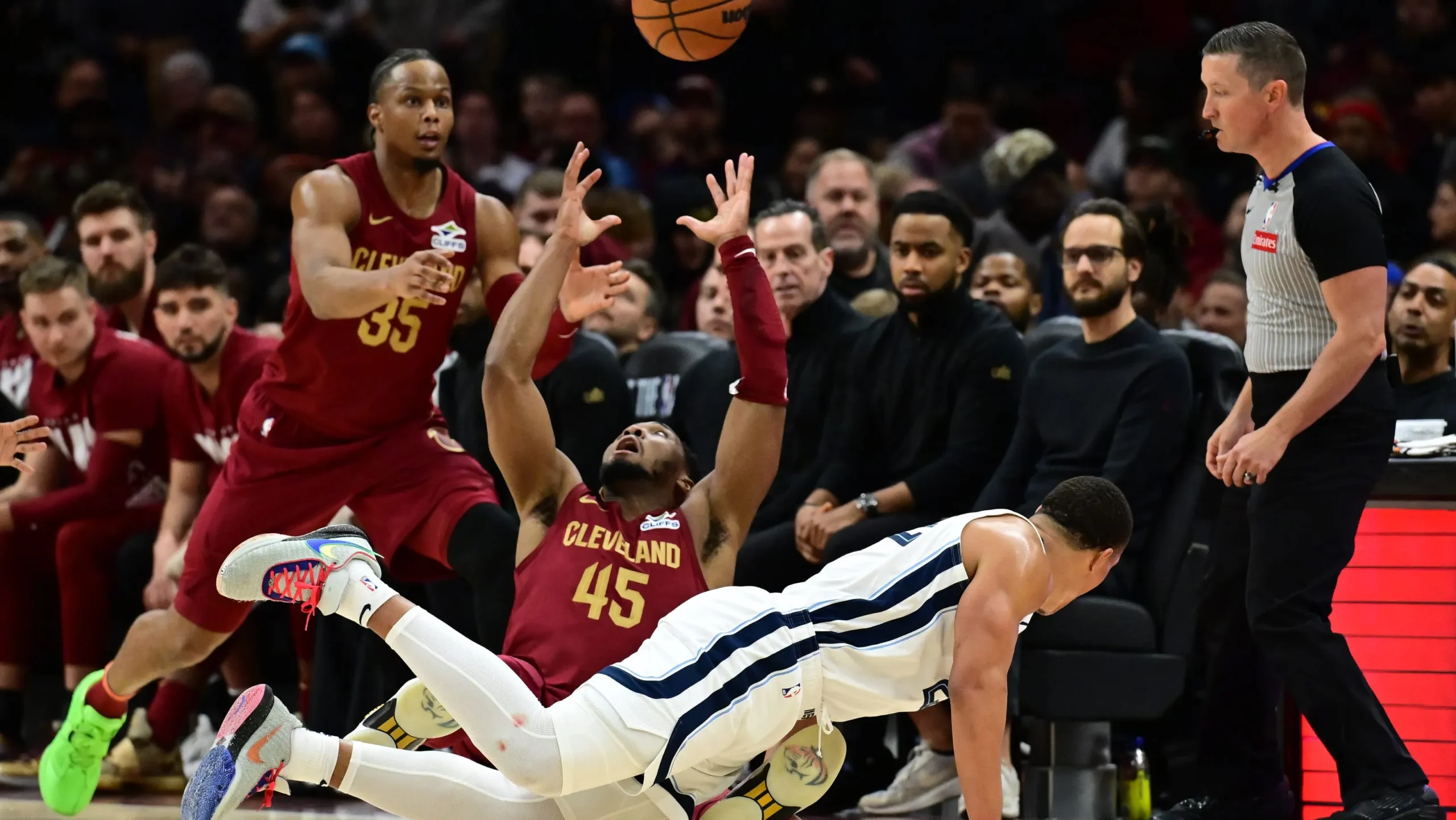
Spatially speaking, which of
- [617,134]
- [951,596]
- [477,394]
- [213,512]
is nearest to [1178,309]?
[477,394]

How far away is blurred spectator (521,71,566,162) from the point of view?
36.9 ft

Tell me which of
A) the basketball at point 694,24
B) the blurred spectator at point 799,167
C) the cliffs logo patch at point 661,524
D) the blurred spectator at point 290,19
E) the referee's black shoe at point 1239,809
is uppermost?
the blurred spectator at point 290,19

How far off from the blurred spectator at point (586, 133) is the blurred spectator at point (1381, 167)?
3.97 metres

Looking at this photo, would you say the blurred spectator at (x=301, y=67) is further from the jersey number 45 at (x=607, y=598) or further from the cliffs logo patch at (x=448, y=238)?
the jersey number 45 at (x=607, y=598)

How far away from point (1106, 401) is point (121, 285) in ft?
14.3

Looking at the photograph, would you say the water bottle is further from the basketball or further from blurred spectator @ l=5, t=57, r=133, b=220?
blurred spectator @ l=5, t=57, r=133, b=220

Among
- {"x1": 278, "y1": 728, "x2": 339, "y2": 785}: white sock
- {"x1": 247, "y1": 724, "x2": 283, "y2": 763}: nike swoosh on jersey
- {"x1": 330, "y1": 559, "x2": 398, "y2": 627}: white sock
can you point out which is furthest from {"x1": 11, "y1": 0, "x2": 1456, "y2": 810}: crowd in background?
{"x1": 247, "y1": 724, "x2": 283, "y2": 763}: nike swoosh on jersey

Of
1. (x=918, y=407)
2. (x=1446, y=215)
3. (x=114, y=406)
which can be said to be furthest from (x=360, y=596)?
(x=1446, y=215)

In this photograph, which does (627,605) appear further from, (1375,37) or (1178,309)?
(1375,37)

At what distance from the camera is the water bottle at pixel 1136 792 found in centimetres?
598

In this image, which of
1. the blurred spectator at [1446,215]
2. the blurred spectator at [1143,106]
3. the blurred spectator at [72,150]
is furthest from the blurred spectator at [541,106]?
the blurred spectator at [1446,215]

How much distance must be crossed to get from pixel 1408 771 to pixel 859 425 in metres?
2.50

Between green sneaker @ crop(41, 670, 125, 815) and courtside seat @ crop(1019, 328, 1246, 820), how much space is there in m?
3.07

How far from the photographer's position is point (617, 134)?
39.1ft
